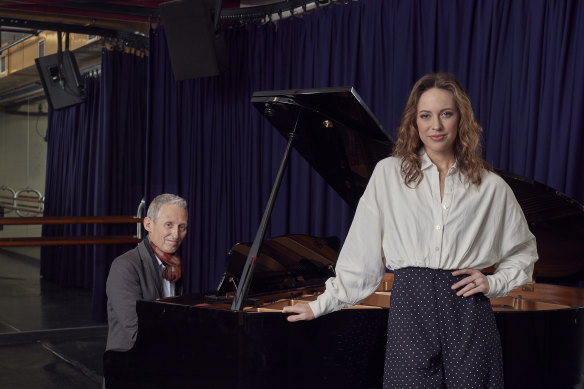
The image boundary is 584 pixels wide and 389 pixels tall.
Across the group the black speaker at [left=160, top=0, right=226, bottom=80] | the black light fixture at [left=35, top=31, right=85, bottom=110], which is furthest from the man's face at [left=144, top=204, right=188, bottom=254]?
the black light fixture at [left=35, top=31, right=85, bottom=110]

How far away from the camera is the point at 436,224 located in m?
1.77

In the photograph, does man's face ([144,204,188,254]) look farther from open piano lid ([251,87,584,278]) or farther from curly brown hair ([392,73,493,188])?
curly brown hair ([392,73,493,188])

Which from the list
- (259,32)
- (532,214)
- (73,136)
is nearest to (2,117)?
(73,136)

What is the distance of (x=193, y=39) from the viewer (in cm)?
499

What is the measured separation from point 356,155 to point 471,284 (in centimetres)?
111

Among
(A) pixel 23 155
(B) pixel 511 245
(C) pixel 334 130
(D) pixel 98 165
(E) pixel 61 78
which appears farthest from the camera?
(D) pixel 98 165

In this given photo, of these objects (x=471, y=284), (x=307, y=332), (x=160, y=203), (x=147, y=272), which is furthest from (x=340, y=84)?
(x=471, y=284)

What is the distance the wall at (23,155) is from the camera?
5.32 metres

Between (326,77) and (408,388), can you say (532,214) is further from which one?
(326,77)

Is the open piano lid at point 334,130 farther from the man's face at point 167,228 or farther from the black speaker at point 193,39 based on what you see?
the black speaker at point 193,39

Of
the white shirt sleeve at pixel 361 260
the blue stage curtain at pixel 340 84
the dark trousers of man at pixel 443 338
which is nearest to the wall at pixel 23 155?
the blue stage curtain at pixel 340 84

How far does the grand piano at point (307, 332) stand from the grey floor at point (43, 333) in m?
1.82

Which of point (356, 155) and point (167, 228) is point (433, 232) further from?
point (167, 228)

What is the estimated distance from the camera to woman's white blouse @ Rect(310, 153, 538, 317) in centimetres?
177
